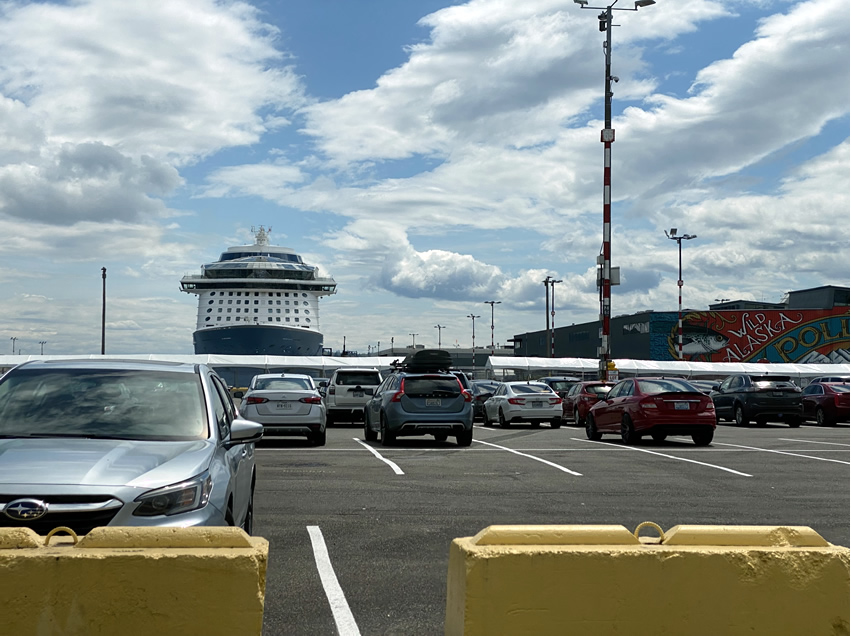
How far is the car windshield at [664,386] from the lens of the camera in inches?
731

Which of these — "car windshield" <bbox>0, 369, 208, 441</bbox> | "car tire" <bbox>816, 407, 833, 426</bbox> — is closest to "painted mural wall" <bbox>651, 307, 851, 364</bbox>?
"car tire" <bbox>816, 407, 833, 426</bbox>

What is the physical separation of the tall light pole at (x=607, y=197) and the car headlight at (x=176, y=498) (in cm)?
2423

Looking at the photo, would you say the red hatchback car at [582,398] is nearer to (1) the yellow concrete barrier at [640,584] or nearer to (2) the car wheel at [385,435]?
(2) the car wheel at [385,435]

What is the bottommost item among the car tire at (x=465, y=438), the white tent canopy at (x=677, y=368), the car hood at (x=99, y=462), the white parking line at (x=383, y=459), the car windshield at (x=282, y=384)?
the white parking line at (x=383, y=459)

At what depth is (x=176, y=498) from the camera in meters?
5.11

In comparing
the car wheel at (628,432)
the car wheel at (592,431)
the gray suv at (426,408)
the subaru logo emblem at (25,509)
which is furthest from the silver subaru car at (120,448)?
the car wheel at (592,431)

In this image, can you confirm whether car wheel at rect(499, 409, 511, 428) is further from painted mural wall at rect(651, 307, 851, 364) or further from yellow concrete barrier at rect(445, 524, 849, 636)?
painted mural wall at rect(651, 307, 851, 364)

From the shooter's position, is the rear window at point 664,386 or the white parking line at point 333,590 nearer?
the white parking line at point 333,590

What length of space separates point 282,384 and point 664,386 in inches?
301

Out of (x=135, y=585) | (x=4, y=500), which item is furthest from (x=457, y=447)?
(x=135, y=585)

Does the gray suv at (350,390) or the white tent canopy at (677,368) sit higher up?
the white tent canopy at (677,368)

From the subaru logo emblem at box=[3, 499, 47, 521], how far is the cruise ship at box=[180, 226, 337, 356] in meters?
66.2

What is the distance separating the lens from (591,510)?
9.49m

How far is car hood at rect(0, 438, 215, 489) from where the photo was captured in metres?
4.93
